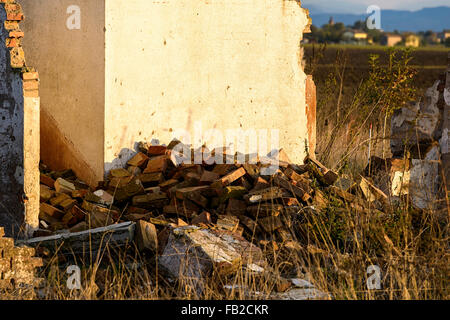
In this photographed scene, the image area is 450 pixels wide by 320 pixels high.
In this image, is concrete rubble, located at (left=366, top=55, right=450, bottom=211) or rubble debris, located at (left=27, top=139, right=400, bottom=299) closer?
rubble debris, located at (left=27, top=139, right=400, bottom=299)

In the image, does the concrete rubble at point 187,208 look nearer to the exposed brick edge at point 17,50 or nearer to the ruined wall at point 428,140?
the ruined wall at point 428,140

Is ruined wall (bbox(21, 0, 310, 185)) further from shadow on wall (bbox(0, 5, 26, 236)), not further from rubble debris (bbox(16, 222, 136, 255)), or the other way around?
rubble debris (bbox(16, 222, 136, 255))

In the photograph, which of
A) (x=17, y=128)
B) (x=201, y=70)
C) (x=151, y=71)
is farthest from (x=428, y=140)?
(x=17, y=128)

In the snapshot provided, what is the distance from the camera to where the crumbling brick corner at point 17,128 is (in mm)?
6508

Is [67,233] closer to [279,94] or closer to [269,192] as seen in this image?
[269,192]

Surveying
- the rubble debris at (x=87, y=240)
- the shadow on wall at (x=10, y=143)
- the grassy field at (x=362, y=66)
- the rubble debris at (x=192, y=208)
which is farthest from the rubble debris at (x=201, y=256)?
the grassy field at (x=362, y=66)

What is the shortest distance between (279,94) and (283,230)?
2611mm

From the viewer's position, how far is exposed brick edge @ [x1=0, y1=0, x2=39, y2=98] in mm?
6496

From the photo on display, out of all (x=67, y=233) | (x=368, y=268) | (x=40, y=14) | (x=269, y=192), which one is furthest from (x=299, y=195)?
(x=40, y=14)

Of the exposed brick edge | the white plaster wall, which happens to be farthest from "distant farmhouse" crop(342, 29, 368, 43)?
the exposed brick edge

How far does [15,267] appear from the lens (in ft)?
18.4

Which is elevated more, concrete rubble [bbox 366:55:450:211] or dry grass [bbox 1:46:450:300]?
concrete rubble [bbox 366:55:450:211]

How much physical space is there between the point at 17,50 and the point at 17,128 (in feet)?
2.38

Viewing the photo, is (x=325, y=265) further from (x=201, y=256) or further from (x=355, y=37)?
(x=355, y=37)
